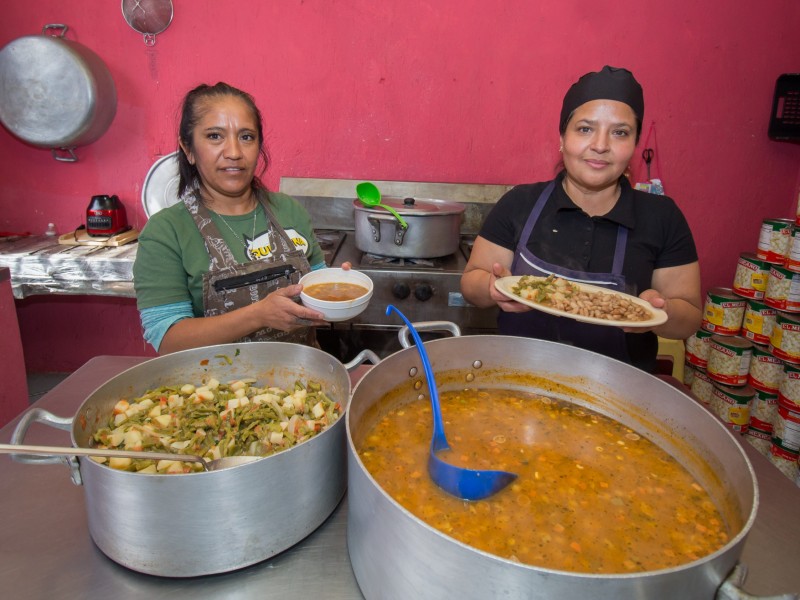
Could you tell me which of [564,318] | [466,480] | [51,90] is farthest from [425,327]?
[51,90]

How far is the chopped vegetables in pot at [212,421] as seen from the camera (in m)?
1.06

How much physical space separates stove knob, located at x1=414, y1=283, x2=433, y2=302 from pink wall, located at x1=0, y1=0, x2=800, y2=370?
1163 mm

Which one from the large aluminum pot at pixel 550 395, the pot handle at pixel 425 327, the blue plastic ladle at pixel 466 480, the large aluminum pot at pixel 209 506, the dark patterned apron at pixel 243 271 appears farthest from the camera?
the dark patterned apron at pixel 243 271

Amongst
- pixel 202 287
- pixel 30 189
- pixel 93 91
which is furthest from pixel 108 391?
pixel 30 189

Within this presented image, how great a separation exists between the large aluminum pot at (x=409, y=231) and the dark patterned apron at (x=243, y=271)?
85 cm

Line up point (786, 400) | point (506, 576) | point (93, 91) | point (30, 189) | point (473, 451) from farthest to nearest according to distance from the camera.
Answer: point (30, 189), point (93, 91), point (786, 400), point (473, 451), point (506, 576)

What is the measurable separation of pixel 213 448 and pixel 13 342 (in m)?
2.60

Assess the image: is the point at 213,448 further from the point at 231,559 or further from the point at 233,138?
the point at 233,138

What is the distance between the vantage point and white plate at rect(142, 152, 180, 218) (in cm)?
324

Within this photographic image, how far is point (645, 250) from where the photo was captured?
1919 millimetres

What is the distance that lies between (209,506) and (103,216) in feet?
10.4

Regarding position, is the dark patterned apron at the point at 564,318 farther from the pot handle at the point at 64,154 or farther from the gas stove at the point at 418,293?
the pot handle at the point at 64,154

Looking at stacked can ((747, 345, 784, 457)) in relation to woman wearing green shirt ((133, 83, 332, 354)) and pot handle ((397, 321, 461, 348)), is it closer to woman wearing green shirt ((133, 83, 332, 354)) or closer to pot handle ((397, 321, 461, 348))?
pot handle ((397, 321, 461, 348))

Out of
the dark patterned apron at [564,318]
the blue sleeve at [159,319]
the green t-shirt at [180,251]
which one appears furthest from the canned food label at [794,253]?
the blue sleeve at [159,319]
